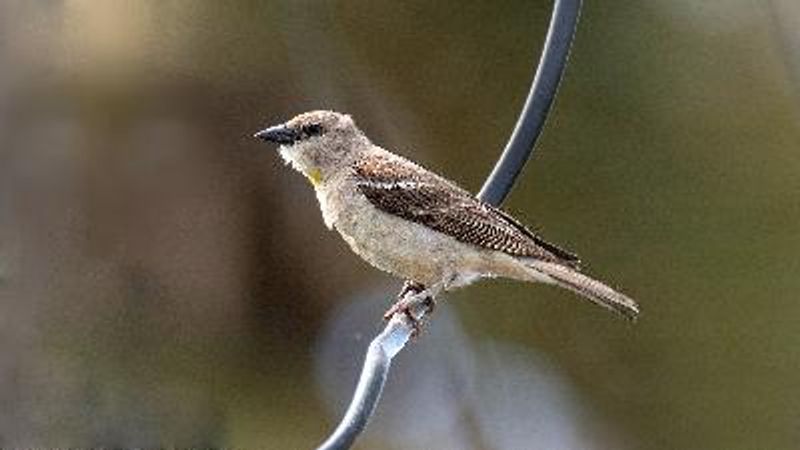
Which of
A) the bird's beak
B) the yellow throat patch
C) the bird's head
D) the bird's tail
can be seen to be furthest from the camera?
the yellow throat patch

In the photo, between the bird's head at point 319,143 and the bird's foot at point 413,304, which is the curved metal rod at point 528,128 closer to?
the bird's foot at point 413,304

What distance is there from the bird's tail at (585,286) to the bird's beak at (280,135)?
1.19 ft

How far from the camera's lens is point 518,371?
4656 mm

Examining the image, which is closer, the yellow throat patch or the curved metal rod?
the curved metal rod

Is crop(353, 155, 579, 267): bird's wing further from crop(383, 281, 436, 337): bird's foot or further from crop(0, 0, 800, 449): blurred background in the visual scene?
crop(0, 0, 800, 449): blurred background

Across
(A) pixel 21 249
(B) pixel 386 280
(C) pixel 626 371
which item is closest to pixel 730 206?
(C) pixel 626 371

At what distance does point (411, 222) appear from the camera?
104 inches

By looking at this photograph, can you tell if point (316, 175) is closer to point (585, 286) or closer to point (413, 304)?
point (413, 304)

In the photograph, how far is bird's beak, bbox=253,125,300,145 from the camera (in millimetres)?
2502

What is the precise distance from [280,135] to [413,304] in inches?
11.4

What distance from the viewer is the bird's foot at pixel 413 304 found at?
2.40 metres

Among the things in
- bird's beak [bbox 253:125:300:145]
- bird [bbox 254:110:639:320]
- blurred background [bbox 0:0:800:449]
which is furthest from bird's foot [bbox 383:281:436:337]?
blurred background [bbox 0:0:800:449]

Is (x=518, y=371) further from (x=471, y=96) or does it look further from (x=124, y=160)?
(x=124, y=160)

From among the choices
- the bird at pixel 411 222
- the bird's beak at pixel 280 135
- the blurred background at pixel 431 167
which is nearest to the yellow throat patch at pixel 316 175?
the bird at pixel 411 222
